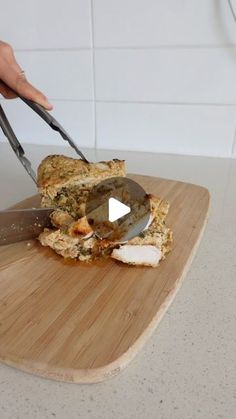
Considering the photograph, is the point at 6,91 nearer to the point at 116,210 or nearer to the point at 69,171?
the point at 69,171

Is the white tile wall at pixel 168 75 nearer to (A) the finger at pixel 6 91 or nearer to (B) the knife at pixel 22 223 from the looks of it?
(A) the finger at pixel 6 91

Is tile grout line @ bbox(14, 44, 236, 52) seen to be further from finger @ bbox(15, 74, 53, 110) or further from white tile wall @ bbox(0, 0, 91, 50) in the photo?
finger @ bbox(15, 74, 53, 110)

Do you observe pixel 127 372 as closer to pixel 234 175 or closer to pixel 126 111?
pixel 234 175

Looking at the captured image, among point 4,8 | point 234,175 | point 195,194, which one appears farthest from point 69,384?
point 4,8

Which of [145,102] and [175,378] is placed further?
[145,102]

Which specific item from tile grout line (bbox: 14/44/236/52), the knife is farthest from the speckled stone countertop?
tile grout line (bbox: 14/44/236/52)
